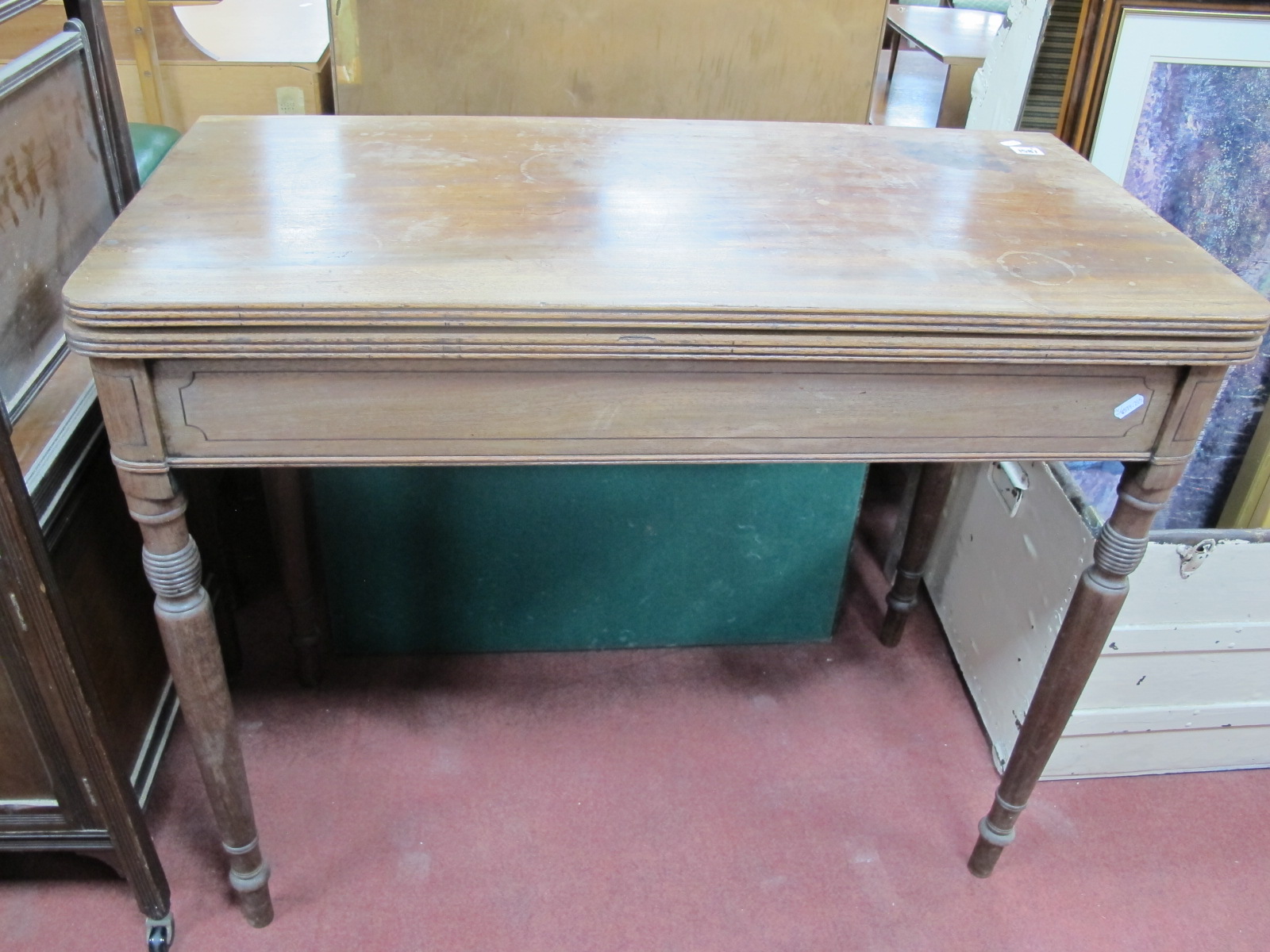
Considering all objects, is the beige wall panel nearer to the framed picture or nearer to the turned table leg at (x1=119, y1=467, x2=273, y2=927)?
the turned table leg at (x1=119, y1=467, x2=273, y2=927)

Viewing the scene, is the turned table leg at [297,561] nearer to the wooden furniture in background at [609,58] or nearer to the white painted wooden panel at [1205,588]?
the wooden furniture in background at [609,58]

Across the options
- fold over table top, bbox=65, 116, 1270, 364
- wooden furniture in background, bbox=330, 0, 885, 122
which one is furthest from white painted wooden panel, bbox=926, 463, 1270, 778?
wooden furniture in background, bbox=330, 0, 885, 122

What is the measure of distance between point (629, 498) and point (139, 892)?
80cm

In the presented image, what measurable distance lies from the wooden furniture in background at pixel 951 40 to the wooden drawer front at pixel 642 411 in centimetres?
88

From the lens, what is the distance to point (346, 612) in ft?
5.29

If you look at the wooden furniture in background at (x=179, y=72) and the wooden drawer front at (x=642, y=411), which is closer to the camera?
the wooden drawer front at (x=642, y=411)

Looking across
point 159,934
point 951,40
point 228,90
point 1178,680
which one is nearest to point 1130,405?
point 1178,680

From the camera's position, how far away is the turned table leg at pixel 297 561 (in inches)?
55.7

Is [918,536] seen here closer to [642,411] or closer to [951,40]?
[642,411]

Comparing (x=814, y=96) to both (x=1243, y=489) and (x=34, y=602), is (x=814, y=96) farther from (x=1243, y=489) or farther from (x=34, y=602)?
(x=34, y=602)

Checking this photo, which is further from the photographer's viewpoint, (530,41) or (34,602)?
(530,41)

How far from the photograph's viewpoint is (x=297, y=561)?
1.49 metres

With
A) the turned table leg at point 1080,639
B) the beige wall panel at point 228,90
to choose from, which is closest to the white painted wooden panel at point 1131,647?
A: the turned table leg at point 1080,639

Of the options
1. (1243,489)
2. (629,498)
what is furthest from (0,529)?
→ (1243,489)
